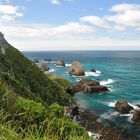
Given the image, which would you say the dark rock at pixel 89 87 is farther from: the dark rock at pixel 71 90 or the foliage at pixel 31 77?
the foliage at pixel 31 77

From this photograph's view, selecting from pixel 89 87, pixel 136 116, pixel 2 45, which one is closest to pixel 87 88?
pixel 89 87

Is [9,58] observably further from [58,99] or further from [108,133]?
[108,133]

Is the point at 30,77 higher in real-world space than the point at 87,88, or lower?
higher

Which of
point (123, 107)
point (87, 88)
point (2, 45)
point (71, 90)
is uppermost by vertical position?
point (2, 45)

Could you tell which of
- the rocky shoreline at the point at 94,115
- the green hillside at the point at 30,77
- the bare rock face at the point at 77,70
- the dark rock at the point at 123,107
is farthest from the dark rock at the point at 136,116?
the bare rock face at the point at 77,70

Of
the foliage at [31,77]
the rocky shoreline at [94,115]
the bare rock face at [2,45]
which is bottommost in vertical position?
the rocky shoreline at [94,115]

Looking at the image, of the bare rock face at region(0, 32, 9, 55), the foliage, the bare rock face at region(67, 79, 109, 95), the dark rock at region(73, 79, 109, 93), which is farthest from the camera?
the dark rock at region(73, 79, 109, 93)

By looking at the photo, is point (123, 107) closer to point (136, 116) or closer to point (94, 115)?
point (136, 116)

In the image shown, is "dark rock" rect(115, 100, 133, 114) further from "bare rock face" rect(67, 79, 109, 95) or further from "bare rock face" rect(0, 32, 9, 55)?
"bare rock face" rect(0, 32, 9, 55)

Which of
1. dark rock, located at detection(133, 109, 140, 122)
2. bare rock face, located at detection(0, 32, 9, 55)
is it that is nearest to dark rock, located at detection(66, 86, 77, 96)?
dark rock, located at detection(133, 109, 140, 122)

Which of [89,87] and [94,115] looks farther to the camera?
[89,87]

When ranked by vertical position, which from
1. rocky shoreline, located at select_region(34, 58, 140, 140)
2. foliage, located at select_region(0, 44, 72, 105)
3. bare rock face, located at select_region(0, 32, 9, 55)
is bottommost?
rocky shoreline, located at select_region(34, 58, 140, 140)

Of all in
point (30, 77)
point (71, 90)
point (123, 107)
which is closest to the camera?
point (30, 77)

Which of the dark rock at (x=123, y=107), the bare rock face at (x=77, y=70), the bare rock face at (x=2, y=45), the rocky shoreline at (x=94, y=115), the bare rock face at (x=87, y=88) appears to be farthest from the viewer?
the bare rock face at (x=77, y=70)
